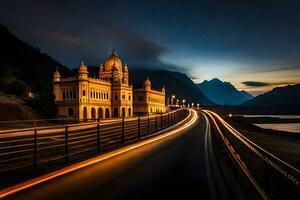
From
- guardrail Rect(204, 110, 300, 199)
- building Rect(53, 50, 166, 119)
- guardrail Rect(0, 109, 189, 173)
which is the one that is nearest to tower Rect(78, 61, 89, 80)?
building Rect(53, 50, 166, 119)

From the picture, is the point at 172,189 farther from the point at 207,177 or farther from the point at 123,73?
the point at 123,73

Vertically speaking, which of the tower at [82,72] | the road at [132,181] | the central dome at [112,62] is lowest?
the road at [132,181]

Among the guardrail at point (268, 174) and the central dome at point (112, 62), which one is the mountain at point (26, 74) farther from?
the guardrail at point (268, 174)

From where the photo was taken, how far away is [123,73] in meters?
120

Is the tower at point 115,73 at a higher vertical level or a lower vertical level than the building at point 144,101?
higher

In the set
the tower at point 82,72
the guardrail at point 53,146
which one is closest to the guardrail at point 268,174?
the guardrail at point 53,146

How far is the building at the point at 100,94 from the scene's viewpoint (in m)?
82.9

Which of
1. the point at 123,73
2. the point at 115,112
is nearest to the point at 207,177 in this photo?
the point at 115,112

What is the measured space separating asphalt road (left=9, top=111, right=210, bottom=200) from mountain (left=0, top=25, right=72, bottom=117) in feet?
203

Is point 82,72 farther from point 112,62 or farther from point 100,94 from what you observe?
point 112,62

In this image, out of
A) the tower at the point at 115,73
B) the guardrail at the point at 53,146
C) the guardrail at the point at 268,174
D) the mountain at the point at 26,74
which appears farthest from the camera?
the tower at the point at 115,73

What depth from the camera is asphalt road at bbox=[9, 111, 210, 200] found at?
7543 millimetres

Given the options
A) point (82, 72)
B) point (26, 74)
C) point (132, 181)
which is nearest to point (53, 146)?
point (132, 181)

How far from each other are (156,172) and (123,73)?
110108mm
